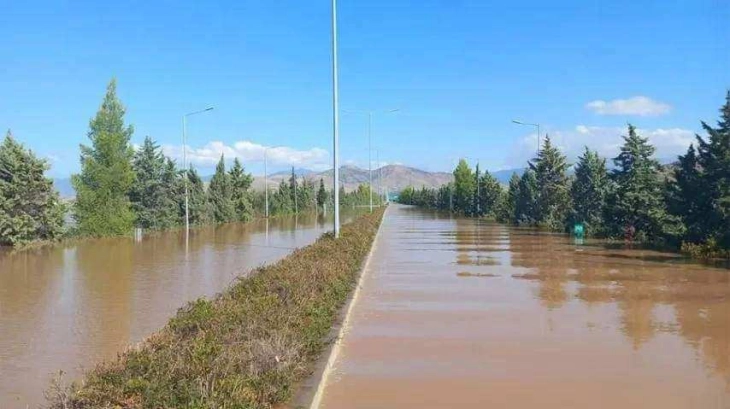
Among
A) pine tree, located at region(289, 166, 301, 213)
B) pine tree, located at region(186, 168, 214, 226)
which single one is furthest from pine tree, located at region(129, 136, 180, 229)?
pine tree, located at region(289, 166, 301, 213)

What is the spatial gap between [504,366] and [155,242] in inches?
1052

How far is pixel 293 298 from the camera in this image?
8.82 meters

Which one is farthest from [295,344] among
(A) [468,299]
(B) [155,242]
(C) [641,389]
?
(B) [155,242]

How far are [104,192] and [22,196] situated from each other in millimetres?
7164

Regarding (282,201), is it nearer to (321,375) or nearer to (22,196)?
(22,196)

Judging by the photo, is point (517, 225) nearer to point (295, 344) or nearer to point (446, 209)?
point (295, 344)

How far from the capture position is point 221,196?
183ft

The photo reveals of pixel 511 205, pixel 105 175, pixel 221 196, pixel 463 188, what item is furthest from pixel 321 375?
pixel 463 188

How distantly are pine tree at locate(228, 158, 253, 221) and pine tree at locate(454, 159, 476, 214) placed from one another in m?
20.5

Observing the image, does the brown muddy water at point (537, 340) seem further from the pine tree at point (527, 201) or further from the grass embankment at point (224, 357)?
the pine tree at point (527, 201)

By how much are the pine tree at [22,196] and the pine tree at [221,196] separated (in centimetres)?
2554

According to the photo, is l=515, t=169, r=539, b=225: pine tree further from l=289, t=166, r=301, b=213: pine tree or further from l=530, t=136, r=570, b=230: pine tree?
l=289, t=166, r=301, b=213: pine tree

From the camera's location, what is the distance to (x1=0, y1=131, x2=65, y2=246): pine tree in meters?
26.2

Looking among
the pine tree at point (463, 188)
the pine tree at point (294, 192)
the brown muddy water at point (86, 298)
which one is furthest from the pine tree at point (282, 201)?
the brown muddy water at point (86, 298)
